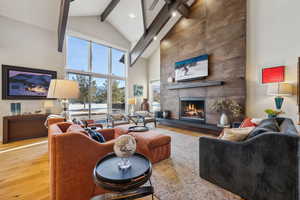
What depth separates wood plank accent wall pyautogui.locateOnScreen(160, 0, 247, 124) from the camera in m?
3.70

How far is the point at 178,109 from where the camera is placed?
17.3 ft

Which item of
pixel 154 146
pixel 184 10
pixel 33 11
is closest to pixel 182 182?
pixel 154 146

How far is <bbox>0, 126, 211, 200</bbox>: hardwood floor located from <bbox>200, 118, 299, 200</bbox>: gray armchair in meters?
0.95

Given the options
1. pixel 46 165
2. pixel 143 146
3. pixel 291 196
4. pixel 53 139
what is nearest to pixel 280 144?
pixel 291 196

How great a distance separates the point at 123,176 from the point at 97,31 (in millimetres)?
5839

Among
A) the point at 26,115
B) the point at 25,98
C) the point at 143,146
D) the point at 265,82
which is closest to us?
the point at 143,146

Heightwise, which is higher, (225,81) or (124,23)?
(124,23)

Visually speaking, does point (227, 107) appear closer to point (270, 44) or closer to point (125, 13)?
point (270, 44)

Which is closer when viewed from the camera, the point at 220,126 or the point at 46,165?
the point at 46,165

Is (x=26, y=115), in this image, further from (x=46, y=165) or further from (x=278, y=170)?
(x=278, y=170)

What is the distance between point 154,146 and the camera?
2.19 meters

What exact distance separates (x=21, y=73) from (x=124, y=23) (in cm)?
404

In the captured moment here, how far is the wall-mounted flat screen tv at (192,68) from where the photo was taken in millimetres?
4426

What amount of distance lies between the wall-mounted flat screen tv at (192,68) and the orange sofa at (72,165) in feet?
13.7
